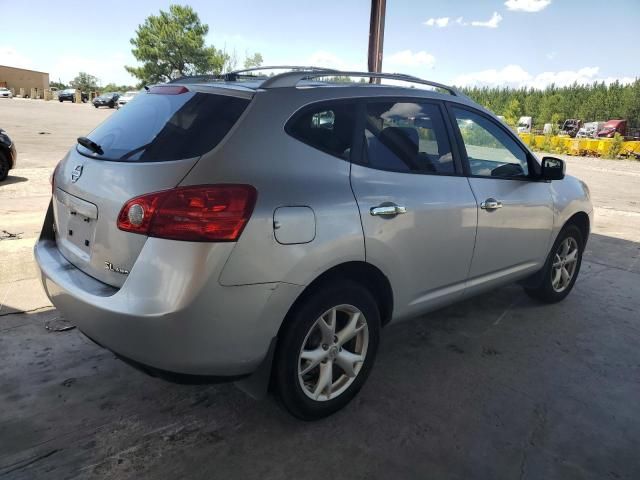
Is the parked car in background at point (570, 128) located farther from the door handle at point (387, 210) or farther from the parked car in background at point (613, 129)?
the door handle at point (387, 210)

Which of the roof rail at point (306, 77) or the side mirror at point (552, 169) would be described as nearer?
the roof rail at point (306, 77)

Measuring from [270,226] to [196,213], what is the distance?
0.31 m

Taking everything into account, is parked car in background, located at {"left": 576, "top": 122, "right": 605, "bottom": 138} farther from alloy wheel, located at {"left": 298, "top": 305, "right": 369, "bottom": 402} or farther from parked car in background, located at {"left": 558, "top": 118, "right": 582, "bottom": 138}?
Answer: alloy wheel, located at {"left": 298, "top": 305, "right": 369, "bottom": 402}

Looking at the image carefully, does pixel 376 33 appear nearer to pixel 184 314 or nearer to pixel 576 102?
pixel 184 314

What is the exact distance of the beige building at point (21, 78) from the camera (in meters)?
77.9

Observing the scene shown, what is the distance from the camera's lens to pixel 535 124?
63812 millimetres

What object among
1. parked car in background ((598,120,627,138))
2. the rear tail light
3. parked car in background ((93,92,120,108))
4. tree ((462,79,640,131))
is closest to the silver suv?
the rear tail light

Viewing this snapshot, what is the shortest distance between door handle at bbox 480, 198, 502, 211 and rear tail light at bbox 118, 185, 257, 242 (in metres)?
1.75

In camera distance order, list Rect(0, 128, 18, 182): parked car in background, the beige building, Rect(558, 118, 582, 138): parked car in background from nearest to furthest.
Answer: Rect(0, 128, 18, 182): parked car in background → Rect(558, 118, 582, 138): parked car in background → the beige building

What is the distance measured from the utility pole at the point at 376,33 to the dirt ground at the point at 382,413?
5.25 m

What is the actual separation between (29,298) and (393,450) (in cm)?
308

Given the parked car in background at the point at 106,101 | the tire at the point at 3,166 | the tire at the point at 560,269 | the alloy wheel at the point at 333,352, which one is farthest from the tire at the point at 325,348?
the parked car in background at the point at 106,101

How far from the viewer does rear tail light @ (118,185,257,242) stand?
6.51 feet

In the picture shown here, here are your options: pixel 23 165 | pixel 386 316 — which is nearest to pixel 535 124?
pixel 23 165
